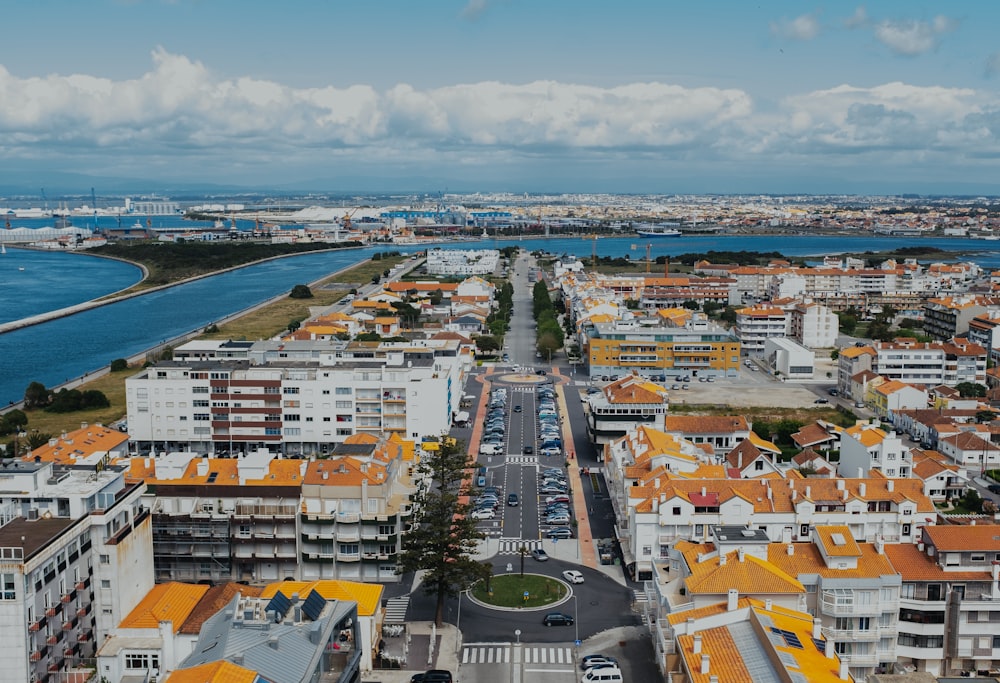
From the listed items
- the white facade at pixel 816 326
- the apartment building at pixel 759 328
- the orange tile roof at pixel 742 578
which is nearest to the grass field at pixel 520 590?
the orange tile roof at pixel 742 578

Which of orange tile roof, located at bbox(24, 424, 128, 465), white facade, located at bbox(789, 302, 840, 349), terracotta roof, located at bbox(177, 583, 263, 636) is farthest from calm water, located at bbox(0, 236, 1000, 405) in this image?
white facade, located at bbox(789, 302, 840, 349)

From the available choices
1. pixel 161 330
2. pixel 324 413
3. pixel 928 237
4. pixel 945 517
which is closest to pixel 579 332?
pixel 324 413

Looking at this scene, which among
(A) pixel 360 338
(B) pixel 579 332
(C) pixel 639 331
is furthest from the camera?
(B) pixel 579 332

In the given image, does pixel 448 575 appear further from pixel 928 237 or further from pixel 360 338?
pixel 928 237

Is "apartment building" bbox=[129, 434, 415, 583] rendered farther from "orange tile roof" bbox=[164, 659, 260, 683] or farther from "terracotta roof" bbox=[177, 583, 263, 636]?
"orange tile roof" bbox=[164, 659, 260, 683]

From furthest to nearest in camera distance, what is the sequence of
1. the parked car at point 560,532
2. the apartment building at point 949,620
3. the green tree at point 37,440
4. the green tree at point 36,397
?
the green tree at point 36,397 < the green tree at point 37,440 < the parked car at point 560,532 < the apartment building at point 949,620

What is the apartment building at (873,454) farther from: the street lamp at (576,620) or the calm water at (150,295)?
the calm water at (150,295)
